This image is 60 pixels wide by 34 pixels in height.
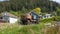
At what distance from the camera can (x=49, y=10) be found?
2463 inches

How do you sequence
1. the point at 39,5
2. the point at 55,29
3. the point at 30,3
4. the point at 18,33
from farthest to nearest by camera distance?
the point at 39,5, the point at 30,3, the point at 18,33, the point at 55,29

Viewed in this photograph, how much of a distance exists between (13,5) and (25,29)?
5595 cm

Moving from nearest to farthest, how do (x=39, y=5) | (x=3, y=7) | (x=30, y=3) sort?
(x=3, y=7) < (x=30, y=3) < (x=39, y=5)

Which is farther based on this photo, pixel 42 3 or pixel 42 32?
pixel 42 3

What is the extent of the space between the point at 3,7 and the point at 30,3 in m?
9.66

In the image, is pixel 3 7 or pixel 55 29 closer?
pixel 55 29

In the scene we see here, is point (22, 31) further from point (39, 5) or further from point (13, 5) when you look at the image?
point (39, 5)

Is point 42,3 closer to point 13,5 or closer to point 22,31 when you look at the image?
point 13,5

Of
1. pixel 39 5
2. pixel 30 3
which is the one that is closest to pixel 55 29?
pixel 30 3

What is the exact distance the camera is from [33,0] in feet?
221

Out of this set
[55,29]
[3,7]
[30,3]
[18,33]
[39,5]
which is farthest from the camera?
[39,5]

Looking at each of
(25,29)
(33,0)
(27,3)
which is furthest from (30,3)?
(25,29)

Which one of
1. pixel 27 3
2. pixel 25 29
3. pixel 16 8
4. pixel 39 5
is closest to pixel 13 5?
pixel 16 8

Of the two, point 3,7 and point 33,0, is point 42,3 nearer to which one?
point 33,0
